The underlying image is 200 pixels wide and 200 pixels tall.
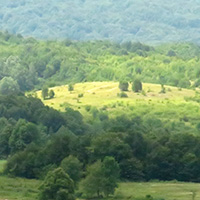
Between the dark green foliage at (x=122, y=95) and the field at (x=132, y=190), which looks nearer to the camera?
the field at (x=132, y=190)

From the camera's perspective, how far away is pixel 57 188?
2756 inches

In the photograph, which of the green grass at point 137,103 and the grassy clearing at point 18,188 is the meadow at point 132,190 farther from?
the green grass at point 137,103

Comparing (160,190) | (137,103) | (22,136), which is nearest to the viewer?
(160,190)

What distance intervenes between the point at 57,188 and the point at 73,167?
47.1ft

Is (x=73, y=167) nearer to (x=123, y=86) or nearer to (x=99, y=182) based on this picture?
(x=99, y=182)

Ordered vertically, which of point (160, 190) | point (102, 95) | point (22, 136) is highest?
point (102, 95)

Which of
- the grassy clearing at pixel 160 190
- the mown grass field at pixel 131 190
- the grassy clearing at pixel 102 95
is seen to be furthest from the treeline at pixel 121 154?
the grassy clearing at pixel 102 95

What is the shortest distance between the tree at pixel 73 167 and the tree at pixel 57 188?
1074cm

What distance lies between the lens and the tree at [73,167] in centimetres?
8312

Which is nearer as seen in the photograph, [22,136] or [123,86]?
[22,136]

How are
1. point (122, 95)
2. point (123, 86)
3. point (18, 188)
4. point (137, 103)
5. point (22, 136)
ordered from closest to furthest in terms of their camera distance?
point (18, 188)
point (22, 136)
point (137, 103)
point (122, 95)
point (123, 86)

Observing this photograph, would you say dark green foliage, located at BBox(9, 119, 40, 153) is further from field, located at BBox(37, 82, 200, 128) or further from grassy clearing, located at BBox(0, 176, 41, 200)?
field, located at BBox(37, 82, 200, 128)

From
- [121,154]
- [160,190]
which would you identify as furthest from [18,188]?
[121,154]

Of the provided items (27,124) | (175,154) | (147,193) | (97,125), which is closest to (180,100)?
(97,125)
